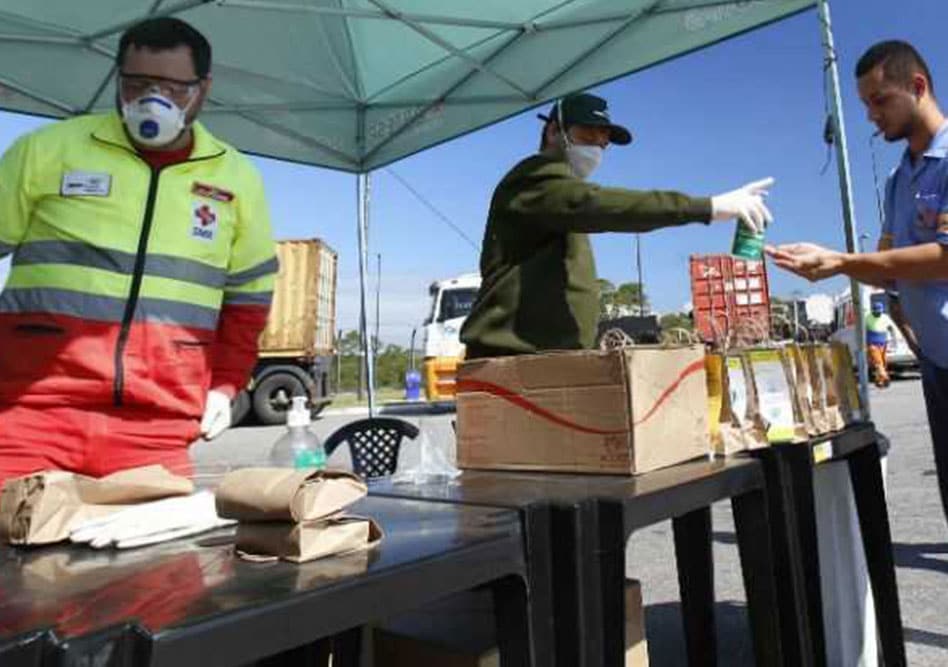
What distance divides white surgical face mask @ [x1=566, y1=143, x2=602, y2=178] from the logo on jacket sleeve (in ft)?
3.08

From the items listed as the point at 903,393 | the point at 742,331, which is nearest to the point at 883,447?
the point at 742,331

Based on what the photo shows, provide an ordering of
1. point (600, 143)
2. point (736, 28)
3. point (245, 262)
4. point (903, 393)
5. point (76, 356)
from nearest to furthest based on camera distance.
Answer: point (76, 356) < point (245, 262) < point (600, 143) < point (736, 28) < point (903, 393)

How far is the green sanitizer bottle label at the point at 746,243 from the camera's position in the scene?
1.89m

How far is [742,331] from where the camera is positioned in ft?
6.95

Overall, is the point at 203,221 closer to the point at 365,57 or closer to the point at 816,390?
the point at 816,390

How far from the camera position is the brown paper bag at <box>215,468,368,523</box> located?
98cm

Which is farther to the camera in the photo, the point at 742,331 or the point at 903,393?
the point at 903,393

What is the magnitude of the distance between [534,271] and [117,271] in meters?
1.00

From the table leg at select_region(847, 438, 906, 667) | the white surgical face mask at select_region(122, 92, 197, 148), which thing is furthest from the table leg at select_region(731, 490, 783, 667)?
the white surgical face mask at select_region(122, 92, 197, 148)

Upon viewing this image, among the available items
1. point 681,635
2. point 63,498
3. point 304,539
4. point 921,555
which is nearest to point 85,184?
point 63,498

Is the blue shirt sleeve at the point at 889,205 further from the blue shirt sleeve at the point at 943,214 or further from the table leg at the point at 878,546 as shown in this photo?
the table leg at the point at 878,546

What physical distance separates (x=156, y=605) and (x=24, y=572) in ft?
1.08

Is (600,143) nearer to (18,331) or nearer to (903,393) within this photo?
(18,331)

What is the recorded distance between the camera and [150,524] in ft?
3.79
